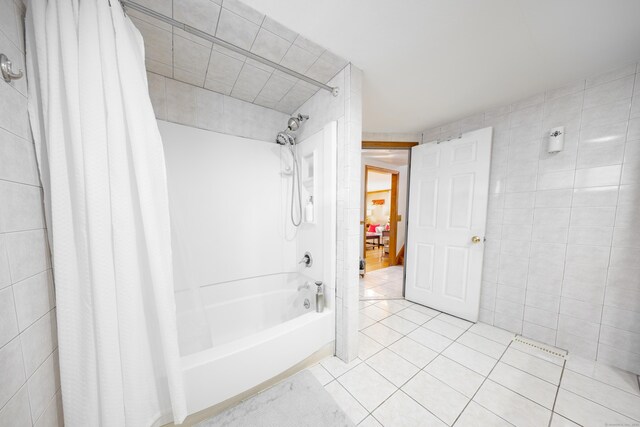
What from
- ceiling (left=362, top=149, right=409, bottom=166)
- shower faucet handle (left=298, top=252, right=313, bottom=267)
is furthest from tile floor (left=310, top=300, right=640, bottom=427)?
ceiling (left=362, top=149, right=409, bottom=166)

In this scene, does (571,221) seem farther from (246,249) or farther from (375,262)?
(375,262)

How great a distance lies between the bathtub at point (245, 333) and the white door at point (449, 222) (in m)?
1.39

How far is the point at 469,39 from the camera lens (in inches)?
42.8

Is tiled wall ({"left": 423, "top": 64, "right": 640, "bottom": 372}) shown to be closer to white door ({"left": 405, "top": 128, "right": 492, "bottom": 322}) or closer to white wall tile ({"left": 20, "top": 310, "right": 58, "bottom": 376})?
white door ({"left": 405, "top": 128, "right": 492, "bottom": 322})

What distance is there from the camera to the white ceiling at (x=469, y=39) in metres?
0.92

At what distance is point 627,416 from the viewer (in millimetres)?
1026

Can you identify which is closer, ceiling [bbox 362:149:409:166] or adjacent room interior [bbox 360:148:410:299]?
adjacent room interior [bbox 360:148:410:299]

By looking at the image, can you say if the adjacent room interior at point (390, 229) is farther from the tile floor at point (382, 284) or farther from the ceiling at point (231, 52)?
the ceiling at point (231, 52)

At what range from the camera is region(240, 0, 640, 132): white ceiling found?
0.92 meters

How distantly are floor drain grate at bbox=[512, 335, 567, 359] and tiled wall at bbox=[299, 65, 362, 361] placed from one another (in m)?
1.45

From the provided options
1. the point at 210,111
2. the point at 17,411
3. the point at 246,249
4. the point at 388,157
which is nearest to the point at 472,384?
the point at 246,249

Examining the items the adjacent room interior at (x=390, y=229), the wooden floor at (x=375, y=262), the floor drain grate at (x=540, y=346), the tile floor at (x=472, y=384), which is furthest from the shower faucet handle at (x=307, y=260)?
the wooden floor at (x=375, y=262)

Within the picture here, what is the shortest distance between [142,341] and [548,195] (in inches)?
109

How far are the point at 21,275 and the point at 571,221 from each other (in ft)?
9.71
